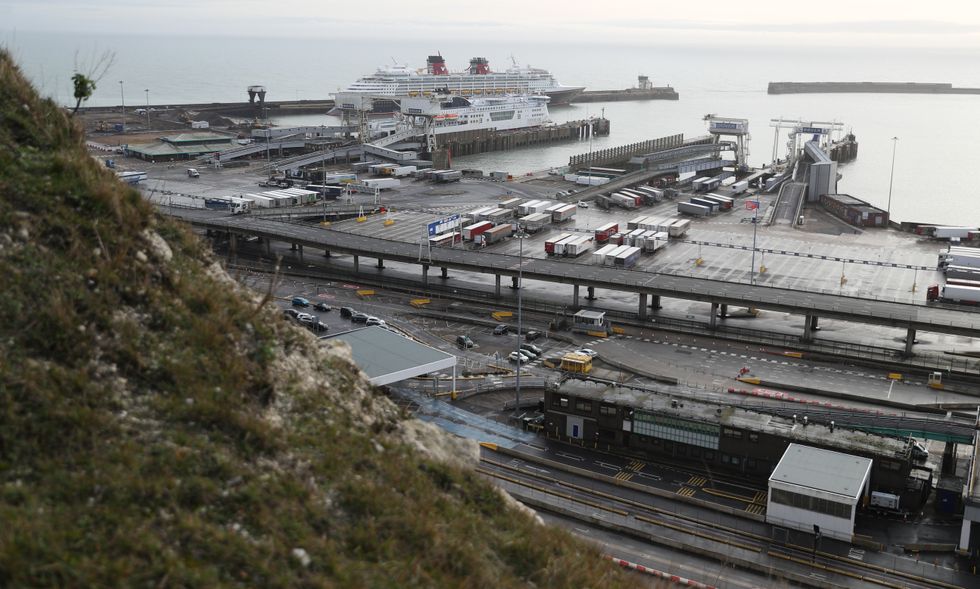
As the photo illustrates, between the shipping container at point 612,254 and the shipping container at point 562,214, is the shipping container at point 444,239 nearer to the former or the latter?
the shipping container at point 612,254

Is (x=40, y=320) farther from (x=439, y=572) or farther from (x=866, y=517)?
(x=866, y=517)

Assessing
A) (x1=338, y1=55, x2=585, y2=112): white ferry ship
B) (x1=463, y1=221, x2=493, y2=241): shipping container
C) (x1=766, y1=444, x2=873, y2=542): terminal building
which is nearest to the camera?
(x1=766, y1=444, x2=873, y2=542): terminal building

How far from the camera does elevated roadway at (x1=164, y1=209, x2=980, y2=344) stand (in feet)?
112

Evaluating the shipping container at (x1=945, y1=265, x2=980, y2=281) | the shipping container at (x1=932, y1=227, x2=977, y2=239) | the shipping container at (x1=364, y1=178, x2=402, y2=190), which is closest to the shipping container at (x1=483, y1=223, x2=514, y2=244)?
the shipping container at (x1=364, y1=178, x2=402, y2=190)

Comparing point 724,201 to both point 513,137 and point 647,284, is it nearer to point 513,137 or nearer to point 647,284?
point 647,284

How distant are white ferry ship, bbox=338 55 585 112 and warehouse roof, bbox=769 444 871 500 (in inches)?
3799

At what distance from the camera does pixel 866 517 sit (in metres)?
22.4

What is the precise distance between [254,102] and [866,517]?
120293 millimetres

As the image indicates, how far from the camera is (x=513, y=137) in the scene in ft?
353

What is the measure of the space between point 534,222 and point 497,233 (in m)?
4.44

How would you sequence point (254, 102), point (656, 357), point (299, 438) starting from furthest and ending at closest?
point (254, 102) → point (656, 357) → point (299, 438)

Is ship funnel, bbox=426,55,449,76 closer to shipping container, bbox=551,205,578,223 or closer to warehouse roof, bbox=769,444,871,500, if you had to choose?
shipping container, bbox=551,205,578,223

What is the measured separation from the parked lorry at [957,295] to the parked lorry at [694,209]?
2407cm

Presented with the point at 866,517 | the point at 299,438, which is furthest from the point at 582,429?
the point at 299,438
